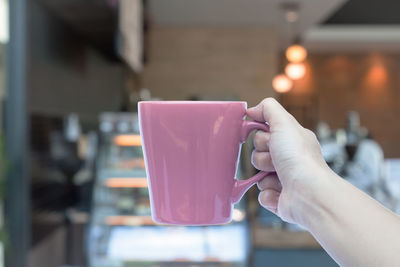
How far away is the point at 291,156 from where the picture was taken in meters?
0.40

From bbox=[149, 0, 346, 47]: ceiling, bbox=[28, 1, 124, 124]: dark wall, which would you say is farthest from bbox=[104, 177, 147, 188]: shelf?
bbox=[149, 0, 346, 47]: ceiling

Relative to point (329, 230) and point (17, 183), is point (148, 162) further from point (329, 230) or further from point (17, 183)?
point (17, 183)

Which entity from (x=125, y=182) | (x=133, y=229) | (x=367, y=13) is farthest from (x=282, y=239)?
(x=367, y=13)

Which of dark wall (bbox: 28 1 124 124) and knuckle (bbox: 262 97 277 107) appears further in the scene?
dark wall (bbox: 28 1 124 124)

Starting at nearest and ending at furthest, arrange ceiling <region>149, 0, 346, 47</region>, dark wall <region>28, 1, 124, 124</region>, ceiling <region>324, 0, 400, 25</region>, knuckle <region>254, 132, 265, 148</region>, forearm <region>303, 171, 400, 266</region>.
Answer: forearm <region>303, 171, 400, 266</region> < knuckle <region>254, 132, 265, 148</region> < dark wall <region>28, 1, 124, 124</region> < ceiling <region>149, 0, 346, 47</region> < ceiling <region>324, 0, 400, 25</region>

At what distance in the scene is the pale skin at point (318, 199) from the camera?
1.07 feet

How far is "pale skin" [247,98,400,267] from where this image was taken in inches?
12.8

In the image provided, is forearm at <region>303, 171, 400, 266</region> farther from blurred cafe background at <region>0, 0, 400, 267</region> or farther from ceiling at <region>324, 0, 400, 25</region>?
ceiling at <region>324, 0, 400, 25</region>

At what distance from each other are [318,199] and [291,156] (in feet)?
0.16

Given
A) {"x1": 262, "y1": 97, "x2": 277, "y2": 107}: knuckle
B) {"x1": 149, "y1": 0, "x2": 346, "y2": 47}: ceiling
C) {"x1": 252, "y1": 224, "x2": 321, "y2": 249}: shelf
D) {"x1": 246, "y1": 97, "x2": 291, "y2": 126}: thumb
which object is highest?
{"x1": 149, "y1": 0, "x2": 346, "y2": 47}: ceiling

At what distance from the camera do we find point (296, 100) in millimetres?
10273

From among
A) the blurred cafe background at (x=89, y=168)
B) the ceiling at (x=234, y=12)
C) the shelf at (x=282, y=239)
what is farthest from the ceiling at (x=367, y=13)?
the shelf at (x=282, y=239)

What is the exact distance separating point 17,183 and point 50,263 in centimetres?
71

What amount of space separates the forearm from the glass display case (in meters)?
2.03
